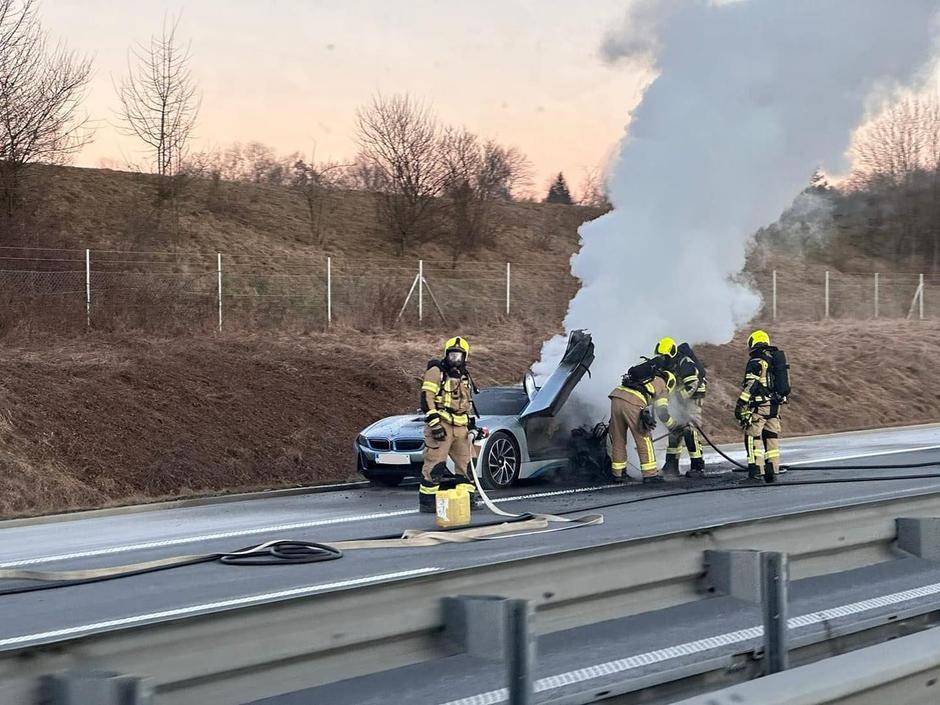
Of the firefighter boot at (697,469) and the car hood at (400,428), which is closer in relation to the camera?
the car hood at (400,428)

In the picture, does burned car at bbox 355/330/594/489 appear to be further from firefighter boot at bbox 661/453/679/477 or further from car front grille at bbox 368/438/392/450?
firefighter boot at bbox 661/453/679/477

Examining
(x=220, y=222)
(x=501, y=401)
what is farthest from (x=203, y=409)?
(x=220, y=222)

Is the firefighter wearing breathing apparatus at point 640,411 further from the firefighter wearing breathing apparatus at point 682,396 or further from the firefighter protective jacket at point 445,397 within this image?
the firefighter protective jacket at point 445,397

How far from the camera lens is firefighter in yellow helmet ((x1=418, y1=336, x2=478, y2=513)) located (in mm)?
12844

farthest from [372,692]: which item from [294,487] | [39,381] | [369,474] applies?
[39,381]

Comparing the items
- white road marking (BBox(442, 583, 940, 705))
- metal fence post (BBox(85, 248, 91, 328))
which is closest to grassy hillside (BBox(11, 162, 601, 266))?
metal fence post (BBox(85, 248, 91, 328))

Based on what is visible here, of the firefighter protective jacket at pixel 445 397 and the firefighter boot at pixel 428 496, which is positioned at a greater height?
the firefighter protective jacket at pixel 445 397

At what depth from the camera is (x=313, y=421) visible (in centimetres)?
2075

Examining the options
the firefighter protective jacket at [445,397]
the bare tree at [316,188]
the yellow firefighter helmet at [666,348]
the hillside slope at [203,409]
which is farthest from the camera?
the bare tree at [316,188]

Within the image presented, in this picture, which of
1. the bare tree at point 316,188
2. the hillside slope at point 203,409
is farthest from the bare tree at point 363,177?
the hillside slope at point 203,409

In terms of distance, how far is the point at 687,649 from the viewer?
21.5 ft

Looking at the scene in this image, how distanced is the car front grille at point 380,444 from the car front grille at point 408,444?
125mm

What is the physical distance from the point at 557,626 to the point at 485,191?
1498 inches

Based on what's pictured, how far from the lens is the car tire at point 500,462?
577 inches
